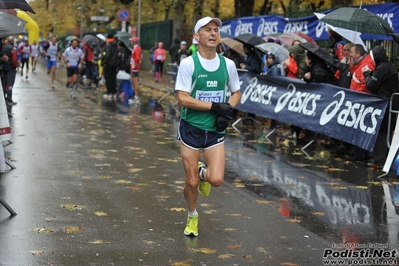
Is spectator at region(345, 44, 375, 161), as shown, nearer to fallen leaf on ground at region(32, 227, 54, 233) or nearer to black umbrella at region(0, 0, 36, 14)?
black umbrella at region(0, 0, 36, 14)

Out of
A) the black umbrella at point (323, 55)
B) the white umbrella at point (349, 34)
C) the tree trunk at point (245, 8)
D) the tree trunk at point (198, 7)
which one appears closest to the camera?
the black umbrella at point (323, 55)

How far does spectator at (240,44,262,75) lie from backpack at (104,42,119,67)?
8677 millimetres

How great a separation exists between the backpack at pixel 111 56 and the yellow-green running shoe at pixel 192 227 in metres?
19.3

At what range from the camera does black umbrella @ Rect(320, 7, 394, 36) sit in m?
14.2

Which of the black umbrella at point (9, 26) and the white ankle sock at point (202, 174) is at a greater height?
the black umbrella at point (9, 26)

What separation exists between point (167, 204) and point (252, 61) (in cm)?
977

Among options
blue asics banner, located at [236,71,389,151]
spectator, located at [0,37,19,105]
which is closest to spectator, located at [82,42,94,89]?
spectator, located at [0,37,19,105]

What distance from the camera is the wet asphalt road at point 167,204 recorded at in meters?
7.11

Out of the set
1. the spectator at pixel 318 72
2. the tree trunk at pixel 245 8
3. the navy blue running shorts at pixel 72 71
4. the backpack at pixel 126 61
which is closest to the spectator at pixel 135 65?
the backpack at pixel 126 61

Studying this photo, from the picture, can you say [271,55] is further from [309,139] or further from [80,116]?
[80,116]

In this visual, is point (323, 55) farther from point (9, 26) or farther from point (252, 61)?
point (9, 26)

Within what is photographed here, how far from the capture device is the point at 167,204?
30.3 ft

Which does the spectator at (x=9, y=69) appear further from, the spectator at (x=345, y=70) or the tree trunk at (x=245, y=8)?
the tree trunk at (x=245, y=8)

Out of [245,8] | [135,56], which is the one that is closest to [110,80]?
[135,56]
